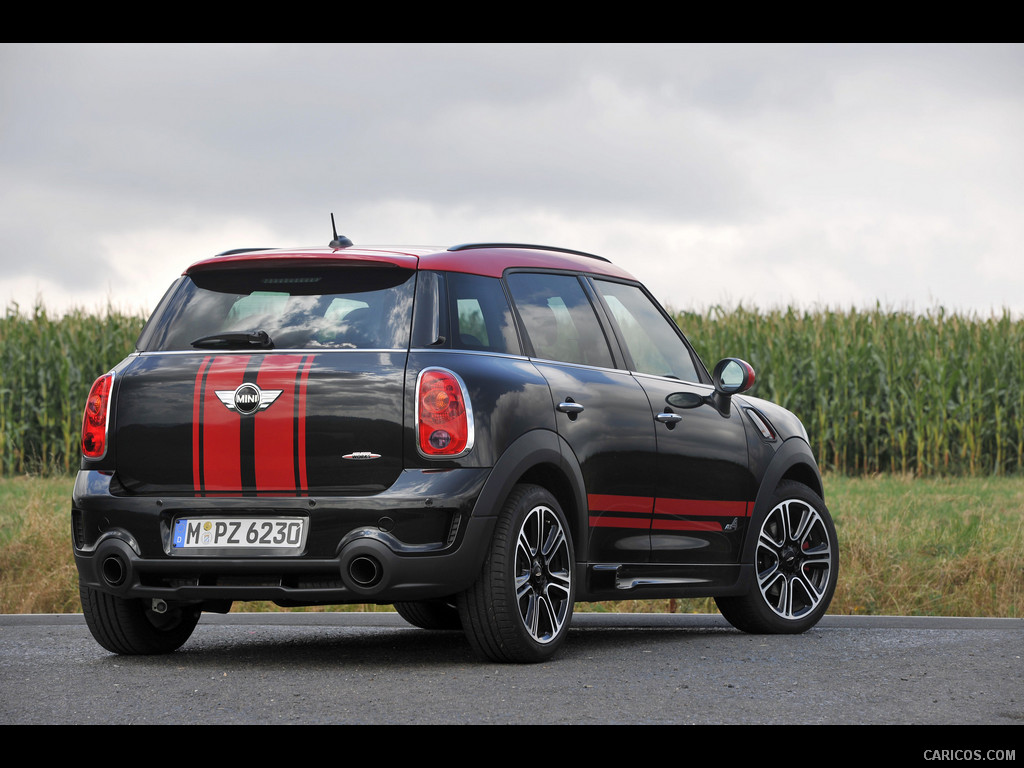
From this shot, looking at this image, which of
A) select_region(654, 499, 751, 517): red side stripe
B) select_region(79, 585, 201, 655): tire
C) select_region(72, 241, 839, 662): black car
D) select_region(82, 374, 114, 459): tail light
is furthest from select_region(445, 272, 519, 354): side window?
select_region(79, 585, 201, 655): tire

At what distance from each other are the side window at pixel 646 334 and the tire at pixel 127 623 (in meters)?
2.65

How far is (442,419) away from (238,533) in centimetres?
101

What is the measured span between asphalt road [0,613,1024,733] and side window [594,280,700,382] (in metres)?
1.47

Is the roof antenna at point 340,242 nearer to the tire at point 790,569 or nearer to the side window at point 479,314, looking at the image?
the side window at point 479,314

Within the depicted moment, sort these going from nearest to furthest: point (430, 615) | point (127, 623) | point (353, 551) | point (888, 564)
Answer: point (353, 551) < point (127, 623) < point (430, 615) < point (888, 564)

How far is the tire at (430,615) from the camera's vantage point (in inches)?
336

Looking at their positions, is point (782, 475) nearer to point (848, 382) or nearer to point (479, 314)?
point (479, 314)

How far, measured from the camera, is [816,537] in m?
8.80

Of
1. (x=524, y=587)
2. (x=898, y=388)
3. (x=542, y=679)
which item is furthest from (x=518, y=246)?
(x=898, y=388)

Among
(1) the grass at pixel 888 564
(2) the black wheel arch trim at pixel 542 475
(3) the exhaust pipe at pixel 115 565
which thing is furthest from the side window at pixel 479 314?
(1) the grass at pixel 888 564

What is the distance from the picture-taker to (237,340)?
6.78 metres

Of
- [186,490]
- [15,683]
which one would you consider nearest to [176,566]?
[186,490]

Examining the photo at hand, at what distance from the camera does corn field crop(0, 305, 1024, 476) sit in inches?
861

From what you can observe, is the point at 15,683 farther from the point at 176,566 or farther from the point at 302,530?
the point at 302,530
